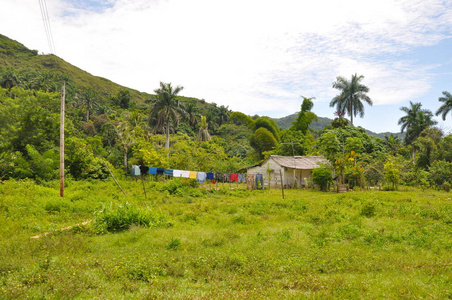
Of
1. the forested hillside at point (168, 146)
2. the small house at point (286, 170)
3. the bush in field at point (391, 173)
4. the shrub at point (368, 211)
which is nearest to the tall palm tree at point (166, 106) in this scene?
the forested hillside at point (168, 146)

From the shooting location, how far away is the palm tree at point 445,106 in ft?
150

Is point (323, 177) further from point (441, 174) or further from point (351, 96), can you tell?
point (351, 96)

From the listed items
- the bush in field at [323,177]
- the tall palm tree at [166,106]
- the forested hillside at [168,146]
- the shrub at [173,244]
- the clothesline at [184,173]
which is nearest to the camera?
the shrub at [173,244]

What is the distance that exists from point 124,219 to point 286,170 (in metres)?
23.3

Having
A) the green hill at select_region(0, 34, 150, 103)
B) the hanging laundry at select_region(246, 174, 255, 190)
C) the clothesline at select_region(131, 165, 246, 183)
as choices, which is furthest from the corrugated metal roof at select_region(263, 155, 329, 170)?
the green hill at select_region(0, 34, 150, 103)

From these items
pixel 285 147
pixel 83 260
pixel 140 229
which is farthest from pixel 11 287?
pixel 285 147

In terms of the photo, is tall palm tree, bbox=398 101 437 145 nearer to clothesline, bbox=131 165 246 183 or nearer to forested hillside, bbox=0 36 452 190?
forested hillside, bbox=0 36 452 190

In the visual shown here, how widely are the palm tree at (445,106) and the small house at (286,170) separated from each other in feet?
91.6

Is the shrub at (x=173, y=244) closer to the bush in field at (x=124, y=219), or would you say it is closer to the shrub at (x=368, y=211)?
the bush in field at (x=124, y=219)

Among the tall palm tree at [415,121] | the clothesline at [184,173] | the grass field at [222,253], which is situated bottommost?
the grass field at [222,253]

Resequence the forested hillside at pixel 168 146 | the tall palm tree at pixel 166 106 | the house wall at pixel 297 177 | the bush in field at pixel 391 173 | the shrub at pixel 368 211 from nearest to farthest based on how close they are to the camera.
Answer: the shrub at pixel 368 211 < the forested hillside at pixel 168 146 < the bush in field at pixel 391 173 < the house wall at pixel 297 177 < the tall palm tree at pixel 166 106

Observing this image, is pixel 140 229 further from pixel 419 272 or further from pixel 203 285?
pixel 419 272

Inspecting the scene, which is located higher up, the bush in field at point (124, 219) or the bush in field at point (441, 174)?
the bush in field at point (441, 174)

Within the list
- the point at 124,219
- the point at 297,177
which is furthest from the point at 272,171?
the point at 124,219
